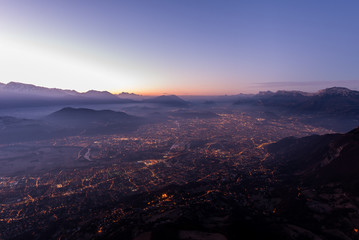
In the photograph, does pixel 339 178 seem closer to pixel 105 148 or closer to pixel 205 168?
pixel 205 168

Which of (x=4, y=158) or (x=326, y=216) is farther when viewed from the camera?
(x=4, y=158)

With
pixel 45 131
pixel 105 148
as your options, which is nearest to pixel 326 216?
pixel 105 148

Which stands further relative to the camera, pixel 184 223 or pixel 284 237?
pixel 184 223

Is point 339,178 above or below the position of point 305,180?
above

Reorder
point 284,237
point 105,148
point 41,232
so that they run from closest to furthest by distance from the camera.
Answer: point 284,237 → point 41,232 → point 105,148

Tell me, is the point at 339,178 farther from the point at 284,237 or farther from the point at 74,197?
the point at 74,197

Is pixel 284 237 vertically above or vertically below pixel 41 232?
above

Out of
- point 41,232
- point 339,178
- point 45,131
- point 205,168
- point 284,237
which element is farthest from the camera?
point 45,131

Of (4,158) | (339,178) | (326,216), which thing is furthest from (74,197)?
(4,158)

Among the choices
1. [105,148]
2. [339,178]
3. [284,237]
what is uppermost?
[339,178]
